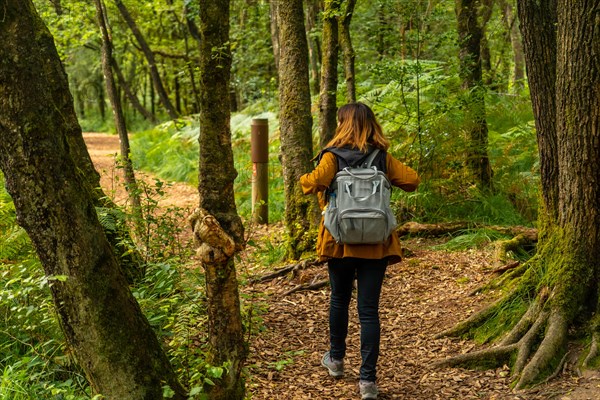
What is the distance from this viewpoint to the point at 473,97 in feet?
28.6

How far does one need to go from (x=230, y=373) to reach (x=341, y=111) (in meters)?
1.96

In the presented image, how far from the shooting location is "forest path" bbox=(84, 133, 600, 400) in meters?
4.67

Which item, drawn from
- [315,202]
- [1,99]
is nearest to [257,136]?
[315,202]

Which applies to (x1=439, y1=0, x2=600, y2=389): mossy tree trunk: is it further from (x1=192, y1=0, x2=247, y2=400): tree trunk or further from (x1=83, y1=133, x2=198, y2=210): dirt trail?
(x1=83, y1=133, x2=198, y2=210): dirt trail

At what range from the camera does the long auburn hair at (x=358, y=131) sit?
448 cm

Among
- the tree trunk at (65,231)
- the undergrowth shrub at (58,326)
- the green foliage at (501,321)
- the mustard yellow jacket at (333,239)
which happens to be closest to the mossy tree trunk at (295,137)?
the undergrowth shrub at (58,326)

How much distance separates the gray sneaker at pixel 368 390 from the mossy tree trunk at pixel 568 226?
0.83m

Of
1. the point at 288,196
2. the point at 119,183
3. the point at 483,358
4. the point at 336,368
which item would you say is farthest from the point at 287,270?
the point at 119,183

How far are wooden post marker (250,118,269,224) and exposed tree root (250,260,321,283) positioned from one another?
2.97m

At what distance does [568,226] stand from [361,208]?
1704 millimetres

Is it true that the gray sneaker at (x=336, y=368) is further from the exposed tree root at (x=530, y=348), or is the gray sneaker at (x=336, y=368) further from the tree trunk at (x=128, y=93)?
the tree trunk at (x=128, y=93)

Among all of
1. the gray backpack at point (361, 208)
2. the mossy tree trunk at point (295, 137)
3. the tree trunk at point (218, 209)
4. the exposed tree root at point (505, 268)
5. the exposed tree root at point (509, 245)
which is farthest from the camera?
the mossy tree trunk at point (295, 137)

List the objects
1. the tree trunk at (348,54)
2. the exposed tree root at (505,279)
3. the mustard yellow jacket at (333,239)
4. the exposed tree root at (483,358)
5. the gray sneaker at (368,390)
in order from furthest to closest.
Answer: the tree trunk at (348,54) < the exposed tree root at (505,279) < the exposed tree root at (483,358) < the gray sneaker at (368,390) < the mustard yellow jacket at (333,239)

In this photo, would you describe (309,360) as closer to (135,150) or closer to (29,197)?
(29,197)
